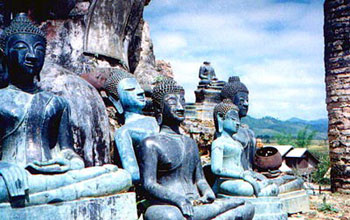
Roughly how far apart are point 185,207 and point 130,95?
4.16ft

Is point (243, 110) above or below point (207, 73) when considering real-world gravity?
below

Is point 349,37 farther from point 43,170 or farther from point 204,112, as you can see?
point 43,170

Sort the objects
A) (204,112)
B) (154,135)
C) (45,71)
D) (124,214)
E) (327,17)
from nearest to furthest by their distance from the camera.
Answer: (124,214), (154,135), (45,71), (204,112), (327,17)

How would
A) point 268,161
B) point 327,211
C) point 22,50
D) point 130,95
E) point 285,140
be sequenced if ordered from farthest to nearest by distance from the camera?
point 285,140 → point 327,211 → point 268,161 → point 130,95 → point 22,50

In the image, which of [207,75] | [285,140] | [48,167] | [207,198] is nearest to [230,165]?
[207,198]

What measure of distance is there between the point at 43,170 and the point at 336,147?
822 centimetres

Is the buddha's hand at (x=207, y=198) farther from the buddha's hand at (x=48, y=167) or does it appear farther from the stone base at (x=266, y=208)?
the buddha's hand at (x=48, y=167)

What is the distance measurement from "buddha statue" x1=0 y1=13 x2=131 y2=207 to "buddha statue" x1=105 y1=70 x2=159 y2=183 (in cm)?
75

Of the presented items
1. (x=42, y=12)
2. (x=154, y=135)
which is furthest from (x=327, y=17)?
(x=154, y=135)

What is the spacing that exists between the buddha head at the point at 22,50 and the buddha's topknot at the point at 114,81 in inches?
44.8

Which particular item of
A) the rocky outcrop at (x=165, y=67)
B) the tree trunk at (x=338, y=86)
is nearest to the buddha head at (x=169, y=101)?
the rocky outcrop at (x=165, y=67)

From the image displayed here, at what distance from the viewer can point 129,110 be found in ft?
14.4

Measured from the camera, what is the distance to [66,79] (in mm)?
4199

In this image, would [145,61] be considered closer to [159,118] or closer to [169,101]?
[159,118]
